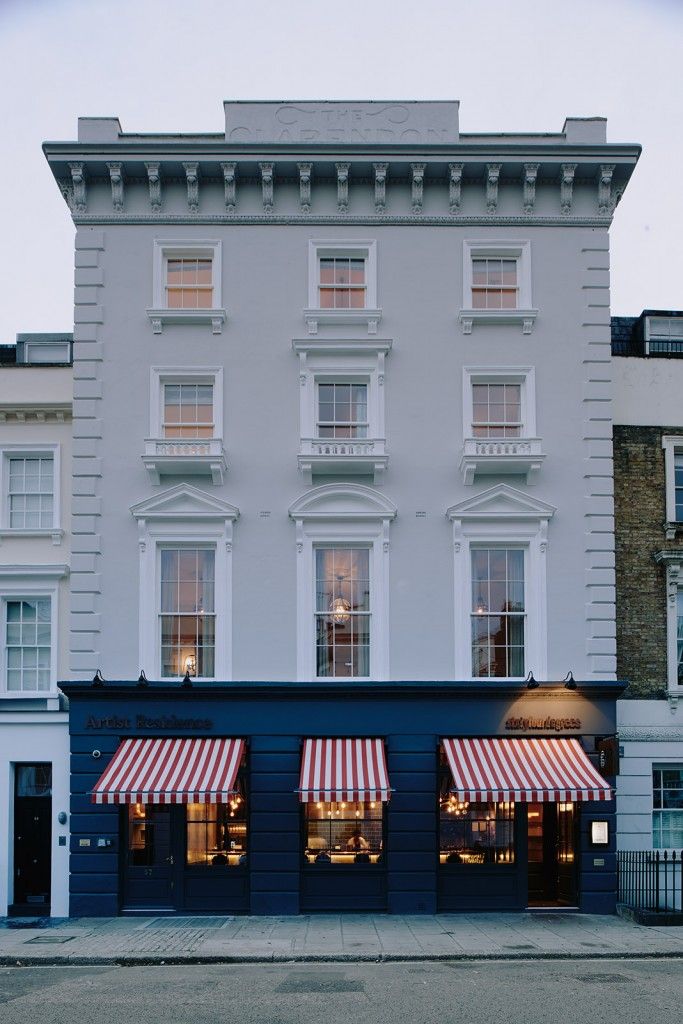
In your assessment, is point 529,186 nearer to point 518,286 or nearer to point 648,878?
point 518,286

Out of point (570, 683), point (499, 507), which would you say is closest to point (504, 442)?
point (499, 507)

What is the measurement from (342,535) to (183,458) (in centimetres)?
354

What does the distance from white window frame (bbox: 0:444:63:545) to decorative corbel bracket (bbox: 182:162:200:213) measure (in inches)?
230

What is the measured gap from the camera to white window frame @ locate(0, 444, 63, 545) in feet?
68.7

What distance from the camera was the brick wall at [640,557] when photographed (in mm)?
21109

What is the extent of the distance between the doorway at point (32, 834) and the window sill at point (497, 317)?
1258cm

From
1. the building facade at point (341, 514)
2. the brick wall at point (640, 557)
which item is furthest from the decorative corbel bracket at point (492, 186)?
the brick wall at point (640, 557)

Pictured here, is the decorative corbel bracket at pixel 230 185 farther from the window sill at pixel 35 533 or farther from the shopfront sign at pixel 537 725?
the shopfront sign at pixel 537 725

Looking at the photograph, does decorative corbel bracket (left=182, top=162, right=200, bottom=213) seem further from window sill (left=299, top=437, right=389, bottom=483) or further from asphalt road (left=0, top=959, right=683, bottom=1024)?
asphalt road (left=0, top=959, right=683, bottom=1024)

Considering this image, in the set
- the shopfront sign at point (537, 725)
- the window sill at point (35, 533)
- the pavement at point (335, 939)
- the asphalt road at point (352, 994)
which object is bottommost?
the pavement at point (335, 939)

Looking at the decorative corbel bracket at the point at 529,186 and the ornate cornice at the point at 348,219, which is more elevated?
the decorative corbel bracket at the point at 529,186

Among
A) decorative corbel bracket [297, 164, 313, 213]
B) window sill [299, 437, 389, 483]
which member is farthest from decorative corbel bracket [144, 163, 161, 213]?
window sill [299, 437, 389, 483]

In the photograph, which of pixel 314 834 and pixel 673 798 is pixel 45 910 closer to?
pixel 314 834

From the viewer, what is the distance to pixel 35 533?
2095cm
